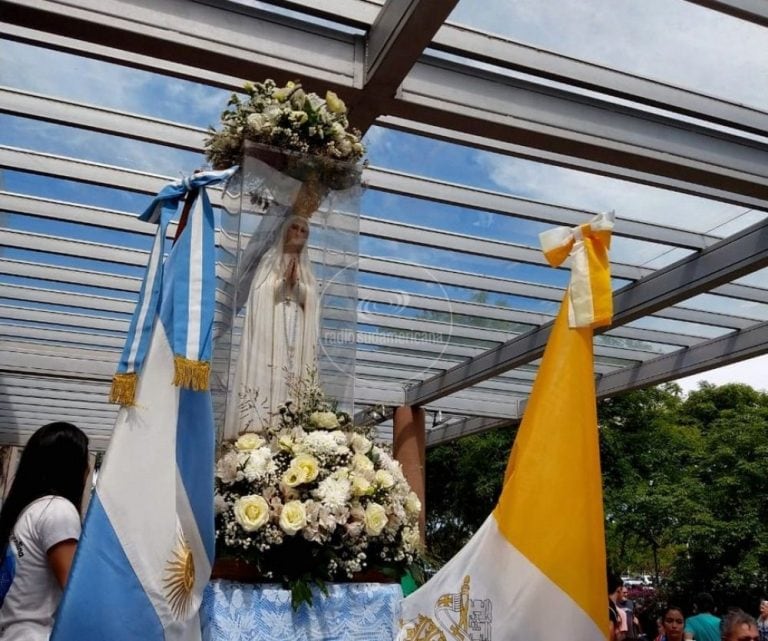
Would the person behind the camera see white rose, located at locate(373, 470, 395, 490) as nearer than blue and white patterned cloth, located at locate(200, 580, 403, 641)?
No

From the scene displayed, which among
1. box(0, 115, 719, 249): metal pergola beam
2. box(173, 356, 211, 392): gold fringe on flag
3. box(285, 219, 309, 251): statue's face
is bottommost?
box(173, 356, 211, 392): gold fringe on flag

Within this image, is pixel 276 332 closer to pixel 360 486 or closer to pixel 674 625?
pixel 360 486

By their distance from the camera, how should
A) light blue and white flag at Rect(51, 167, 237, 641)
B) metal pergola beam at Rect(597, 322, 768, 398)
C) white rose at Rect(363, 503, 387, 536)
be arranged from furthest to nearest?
metal pergola beam at Rect(597, 322, 768, 398), white rose at Rect(363, 503, 387, 536), light blue and white flag at Rect(51, 167, 237, 641)

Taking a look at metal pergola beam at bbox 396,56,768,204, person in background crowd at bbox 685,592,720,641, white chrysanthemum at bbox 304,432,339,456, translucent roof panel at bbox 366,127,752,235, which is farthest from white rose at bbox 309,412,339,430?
person in background crowd at bbox 685,592,720,641

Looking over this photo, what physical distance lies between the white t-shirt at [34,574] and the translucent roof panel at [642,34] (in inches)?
144

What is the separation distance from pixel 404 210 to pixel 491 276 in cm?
171

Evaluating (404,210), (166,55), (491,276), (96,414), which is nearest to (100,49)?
(166,55)

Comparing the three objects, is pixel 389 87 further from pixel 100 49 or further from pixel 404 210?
pixel 404 210

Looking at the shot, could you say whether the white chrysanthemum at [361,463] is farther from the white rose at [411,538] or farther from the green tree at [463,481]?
the green tree at [463,481]

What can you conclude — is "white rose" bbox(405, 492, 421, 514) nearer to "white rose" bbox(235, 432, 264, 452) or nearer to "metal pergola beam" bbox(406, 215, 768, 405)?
"white rose" bbox(235, 432, 264, 452)

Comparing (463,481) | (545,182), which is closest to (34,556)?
(545,182)

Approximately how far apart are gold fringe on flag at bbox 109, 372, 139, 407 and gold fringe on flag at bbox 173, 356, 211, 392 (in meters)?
0.14

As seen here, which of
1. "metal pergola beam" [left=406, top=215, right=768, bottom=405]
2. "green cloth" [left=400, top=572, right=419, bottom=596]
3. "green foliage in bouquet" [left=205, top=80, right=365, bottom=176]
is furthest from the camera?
"metal pergola beam" [left=406, top=215, right=768, bottom=405]

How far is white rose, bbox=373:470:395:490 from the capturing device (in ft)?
8.51
